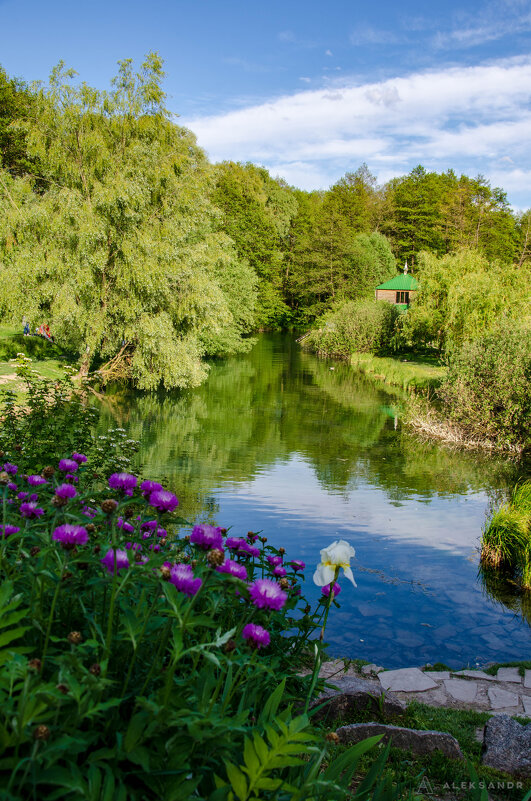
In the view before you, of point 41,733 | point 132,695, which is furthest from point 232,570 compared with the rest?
point 41,733

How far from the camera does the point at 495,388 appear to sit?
1536 cm

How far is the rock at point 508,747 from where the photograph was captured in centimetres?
317

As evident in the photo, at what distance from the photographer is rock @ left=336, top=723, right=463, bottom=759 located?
317cm

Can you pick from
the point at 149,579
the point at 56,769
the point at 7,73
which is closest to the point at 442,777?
the point at 149,579

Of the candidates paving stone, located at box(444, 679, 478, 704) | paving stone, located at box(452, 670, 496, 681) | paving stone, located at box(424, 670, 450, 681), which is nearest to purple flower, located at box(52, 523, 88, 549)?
paving stone, located at box(444, 679, 478, 704)

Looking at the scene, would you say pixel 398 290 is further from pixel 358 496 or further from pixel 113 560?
pixel 113 560

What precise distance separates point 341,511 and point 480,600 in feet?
12.0

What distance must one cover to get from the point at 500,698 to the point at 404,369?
2348cm

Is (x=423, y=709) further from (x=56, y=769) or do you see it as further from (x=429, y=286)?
(x=429, y=286)

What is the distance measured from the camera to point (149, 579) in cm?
192

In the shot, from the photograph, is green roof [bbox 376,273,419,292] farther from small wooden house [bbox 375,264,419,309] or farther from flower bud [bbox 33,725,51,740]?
flower bud [bbox 33,725,51,740]

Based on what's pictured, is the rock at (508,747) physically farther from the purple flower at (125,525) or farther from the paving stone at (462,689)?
the purple flower at (125,525)

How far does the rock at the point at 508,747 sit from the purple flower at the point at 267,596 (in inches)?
92.6

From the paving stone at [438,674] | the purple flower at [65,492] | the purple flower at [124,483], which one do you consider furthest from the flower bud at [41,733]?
the paving stone at [438,674]
